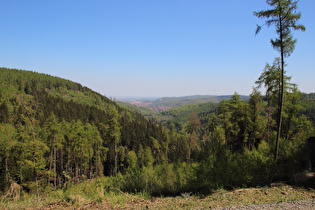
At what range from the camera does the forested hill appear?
17.2m

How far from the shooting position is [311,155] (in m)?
8.30

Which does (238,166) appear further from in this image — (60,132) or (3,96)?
(3,96)

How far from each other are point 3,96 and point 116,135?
10054 centimetres

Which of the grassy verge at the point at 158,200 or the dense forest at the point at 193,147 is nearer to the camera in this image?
the grassy verge at the point at 158,200

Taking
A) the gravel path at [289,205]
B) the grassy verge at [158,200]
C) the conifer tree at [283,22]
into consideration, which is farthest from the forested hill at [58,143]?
the conifer tree at [283,22]

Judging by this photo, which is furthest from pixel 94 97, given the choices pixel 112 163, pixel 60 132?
pixel 60 132

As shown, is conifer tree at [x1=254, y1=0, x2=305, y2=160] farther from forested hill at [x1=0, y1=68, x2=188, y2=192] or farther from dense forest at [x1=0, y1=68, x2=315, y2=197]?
forested hill at [x1=0, y1=68, x2=188, y2=192]

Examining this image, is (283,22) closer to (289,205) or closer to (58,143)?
(289,205)

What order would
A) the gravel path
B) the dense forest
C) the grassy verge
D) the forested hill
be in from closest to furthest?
the gravel path → the grassy verge → the dense forest → the forested hill

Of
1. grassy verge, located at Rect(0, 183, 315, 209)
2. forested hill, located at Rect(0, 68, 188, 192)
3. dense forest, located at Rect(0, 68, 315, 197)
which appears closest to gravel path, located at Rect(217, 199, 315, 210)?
grassy verge, located at Rect(0, 183, 315, 209)

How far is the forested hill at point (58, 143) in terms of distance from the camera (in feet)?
56.5

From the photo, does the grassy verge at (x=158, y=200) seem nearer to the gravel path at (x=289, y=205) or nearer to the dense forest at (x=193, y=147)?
the gravel path at (x=289, y=205)

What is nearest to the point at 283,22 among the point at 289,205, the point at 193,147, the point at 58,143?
the point at 289,205

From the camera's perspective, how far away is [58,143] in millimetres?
27328
